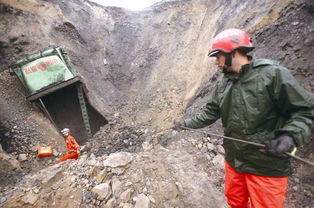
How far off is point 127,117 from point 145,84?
7.78ft

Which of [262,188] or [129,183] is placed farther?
[129,183]

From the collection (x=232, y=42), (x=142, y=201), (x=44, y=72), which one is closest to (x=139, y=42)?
(x=44, y=72)

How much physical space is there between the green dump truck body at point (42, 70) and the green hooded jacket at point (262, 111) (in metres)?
5.96

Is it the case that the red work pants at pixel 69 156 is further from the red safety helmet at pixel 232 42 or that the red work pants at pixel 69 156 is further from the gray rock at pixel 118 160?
the red safety helmet at pixel 232 42

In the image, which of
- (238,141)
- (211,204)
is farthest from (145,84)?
(238,141)

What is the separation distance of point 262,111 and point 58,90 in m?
7.18

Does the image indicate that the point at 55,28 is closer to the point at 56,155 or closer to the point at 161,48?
the point at 161,48

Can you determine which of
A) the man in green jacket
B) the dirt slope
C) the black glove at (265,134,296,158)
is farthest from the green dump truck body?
the black glove at (265,134,296,158)

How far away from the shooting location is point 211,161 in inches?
141

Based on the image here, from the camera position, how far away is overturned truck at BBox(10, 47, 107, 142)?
6.13 metres

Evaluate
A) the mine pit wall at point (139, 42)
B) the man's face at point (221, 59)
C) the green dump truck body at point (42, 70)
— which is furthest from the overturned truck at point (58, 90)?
the man's face at point (221, 59)

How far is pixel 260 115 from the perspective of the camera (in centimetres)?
168

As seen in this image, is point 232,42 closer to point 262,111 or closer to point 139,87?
point 262,111

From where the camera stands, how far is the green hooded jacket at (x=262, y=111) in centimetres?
149
